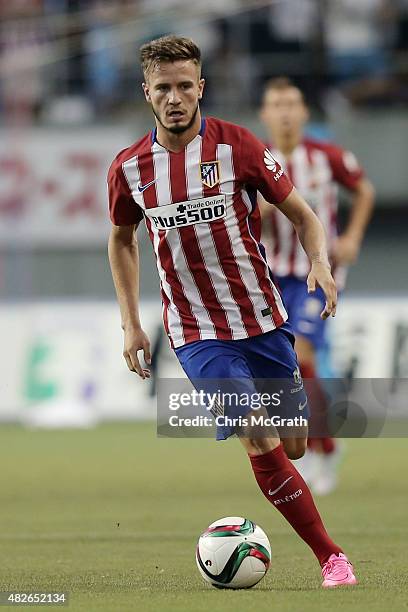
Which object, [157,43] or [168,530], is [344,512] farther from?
[157,43]

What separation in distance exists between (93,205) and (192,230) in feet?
45.6

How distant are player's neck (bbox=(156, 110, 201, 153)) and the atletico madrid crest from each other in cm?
13

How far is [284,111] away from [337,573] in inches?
172

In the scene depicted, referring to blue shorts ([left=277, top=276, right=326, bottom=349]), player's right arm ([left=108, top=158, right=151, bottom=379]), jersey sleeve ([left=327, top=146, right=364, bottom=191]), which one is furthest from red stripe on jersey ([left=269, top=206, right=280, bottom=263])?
player's right arm ([left=108, top=158, right=151, bottom=379])

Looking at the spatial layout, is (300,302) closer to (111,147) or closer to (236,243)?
(236,243)

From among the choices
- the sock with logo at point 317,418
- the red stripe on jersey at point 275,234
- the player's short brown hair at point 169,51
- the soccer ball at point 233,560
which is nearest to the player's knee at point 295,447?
Result: the soccer ball at point 233,560

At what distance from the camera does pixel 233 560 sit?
5305 mm

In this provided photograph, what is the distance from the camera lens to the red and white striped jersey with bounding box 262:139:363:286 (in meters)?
9.09

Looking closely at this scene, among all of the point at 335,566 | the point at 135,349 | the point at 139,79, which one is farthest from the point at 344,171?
the point at 139,79

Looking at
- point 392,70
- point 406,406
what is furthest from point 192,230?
point 392,70

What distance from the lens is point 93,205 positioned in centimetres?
1923

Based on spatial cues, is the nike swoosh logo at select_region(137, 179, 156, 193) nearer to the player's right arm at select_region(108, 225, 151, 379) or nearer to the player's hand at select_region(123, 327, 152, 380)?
the player's right arm at select_region(108, 225, 151, 379)

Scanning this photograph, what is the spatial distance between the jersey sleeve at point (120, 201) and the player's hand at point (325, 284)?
863 mm

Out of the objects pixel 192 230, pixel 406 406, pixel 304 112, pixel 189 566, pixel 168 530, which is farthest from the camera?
pixel 406 406
